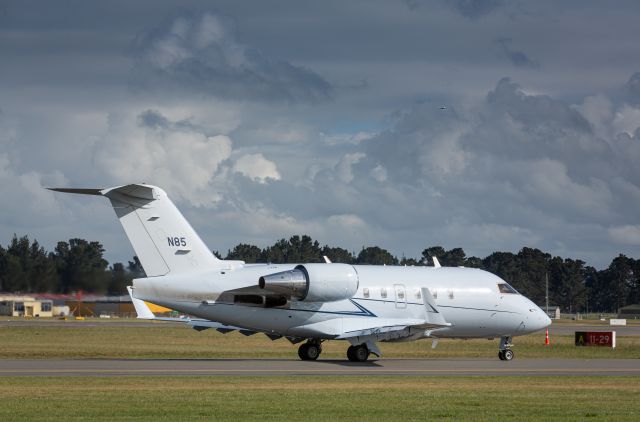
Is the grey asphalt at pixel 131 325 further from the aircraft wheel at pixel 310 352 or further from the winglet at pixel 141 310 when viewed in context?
the winglet at pixel 141 310

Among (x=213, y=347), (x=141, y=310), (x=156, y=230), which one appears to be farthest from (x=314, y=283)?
(x=213, y=347)

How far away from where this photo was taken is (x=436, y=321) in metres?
46.4

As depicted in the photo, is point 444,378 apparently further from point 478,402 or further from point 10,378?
point 10,378

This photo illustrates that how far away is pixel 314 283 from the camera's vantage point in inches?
1759

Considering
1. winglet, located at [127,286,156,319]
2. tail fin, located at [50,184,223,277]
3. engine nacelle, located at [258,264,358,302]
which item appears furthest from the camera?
winglet, located at [127,286,156,319]

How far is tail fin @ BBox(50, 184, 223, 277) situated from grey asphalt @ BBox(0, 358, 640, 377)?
394 cm

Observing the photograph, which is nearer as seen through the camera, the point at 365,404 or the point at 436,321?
the point at 365,404

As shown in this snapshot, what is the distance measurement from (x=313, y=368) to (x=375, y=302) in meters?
6.11

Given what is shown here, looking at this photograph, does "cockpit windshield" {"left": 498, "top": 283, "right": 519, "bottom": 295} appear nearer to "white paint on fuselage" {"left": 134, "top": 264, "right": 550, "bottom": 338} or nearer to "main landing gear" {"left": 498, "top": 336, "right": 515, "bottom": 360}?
"white paint on fuselage" {"left": 134, "top": 264, "right": 550, "bottom": 338}

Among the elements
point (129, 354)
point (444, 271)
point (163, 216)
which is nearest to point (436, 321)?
point (444, 271)

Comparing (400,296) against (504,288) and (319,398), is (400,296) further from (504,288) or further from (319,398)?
(319,398)

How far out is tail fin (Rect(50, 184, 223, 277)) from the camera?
43188 millimetres

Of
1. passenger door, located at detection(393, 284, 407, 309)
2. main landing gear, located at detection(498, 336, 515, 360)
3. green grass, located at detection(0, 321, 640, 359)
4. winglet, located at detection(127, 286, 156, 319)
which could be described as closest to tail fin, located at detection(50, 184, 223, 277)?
winglet, located at detection(127, 286, 156, 319)

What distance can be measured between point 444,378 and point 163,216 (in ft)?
43.9
